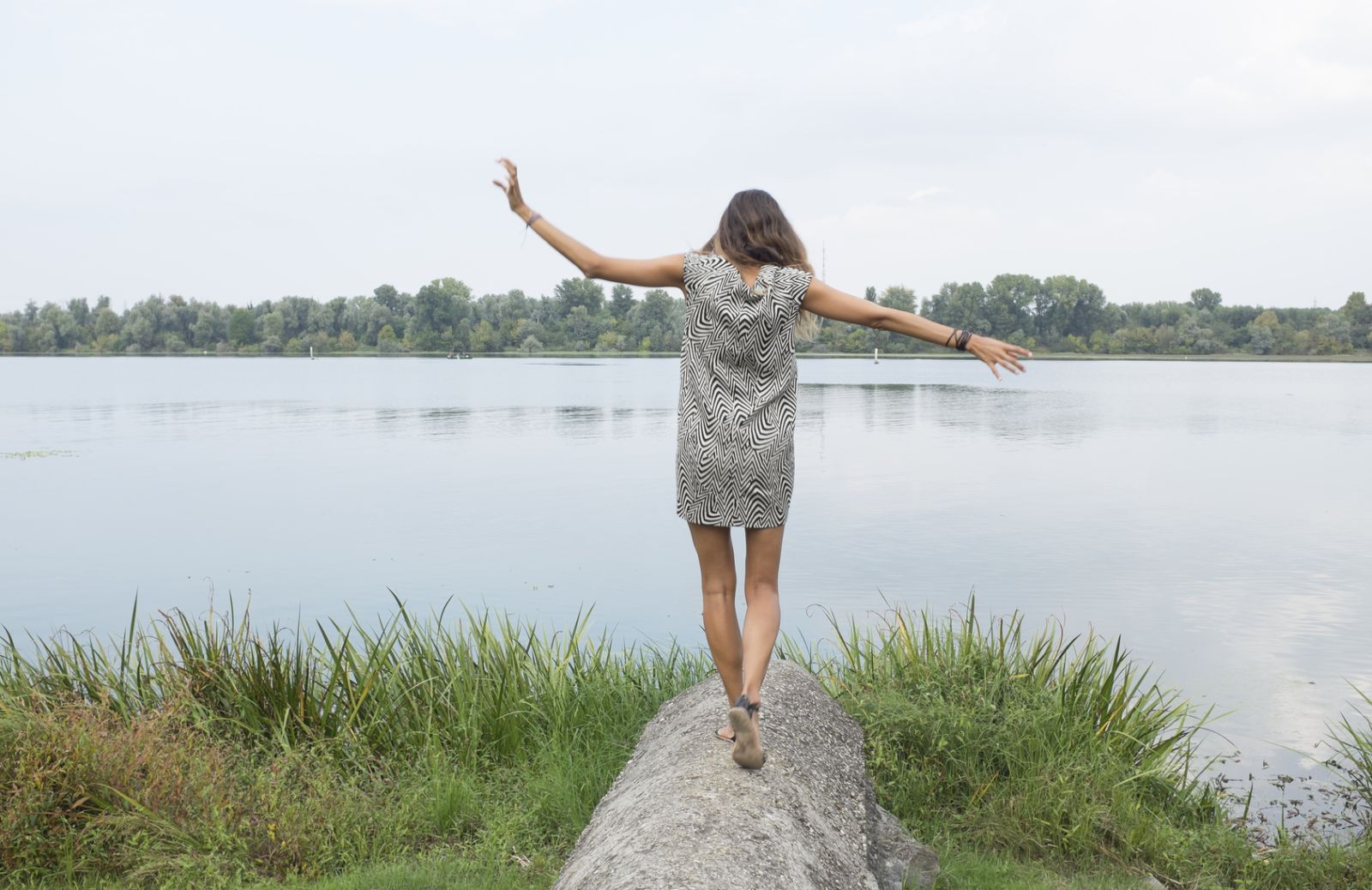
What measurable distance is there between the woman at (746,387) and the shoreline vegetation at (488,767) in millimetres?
1940

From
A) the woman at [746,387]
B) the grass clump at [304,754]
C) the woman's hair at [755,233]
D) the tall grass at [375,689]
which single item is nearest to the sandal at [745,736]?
the woman at [746,387]

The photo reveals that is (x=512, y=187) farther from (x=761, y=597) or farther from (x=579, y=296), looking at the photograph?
(x=579, y=296)

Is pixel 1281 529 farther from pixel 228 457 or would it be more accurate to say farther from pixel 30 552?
pixel 228 457

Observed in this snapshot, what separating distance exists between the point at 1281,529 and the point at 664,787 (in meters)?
24.2

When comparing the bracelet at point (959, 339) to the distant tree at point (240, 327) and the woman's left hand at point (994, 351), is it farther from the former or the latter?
the distant tree at point (240, 327)

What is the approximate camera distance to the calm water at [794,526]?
16156mm

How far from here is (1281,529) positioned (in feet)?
78.9

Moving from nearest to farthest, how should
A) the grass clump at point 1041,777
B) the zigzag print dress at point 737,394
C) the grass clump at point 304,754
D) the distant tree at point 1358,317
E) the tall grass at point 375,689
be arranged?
the zigzag print dress at point 737,394
the grass clump at point 304,754
the grass clump at point 1041,777
the tall grass at point 375,689
the distant tree at point 1358,317

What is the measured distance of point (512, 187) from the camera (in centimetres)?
476

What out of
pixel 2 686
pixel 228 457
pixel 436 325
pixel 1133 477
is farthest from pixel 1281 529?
pixel 436 325

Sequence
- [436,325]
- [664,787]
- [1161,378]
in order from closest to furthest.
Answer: [664,787]
[1161,378]
[436,325]

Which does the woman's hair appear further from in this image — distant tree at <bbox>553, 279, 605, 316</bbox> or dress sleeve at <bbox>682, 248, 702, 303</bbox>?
distant tree at <bbox>553, 279, 605, 316</bbox>

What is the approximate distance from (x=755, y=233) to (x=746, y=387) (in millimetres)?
630

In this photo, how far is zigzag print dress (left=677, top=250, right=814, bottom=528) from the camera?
4.26 m
